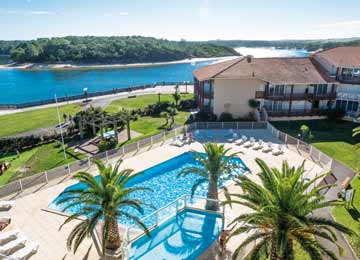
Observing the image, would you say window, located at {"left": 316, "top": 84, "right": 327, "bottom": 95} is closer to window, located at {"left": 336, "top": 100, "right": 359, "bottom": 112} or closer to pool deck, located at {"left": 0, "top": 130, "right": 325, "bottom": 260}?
window, located at {"left": 336, "top": 100, "right": 359, "bottom": 112}

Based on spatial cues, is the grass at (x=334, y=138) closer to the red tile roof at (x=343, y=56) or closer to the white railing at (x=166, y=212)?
the red tile roof at (x=343, y=56)

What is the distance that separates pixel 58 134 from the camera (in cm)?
3116

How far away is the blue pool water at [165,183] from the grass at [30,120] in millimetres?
18588

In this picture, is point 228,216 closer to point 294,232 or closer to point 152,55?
point 294,232

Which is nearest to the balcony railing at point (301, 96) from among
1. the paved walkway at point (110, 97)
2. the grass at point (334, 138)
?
the grass at point (334, 138)

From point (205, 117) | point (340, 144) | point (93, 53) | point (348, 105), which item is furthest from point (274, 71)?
point (93, 53)

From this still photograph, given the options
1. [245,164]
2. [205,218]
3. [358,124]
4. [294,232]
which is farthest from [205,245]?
[358,124]

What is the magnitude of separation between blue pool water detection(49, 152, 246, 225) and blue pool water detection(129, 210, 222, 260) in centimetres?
294

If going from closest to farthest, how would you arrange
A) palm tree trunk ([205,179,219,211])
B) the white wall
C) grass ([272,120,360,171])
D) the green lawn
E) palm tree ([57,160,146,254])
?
palm tree ([57,160,146,254]) < palm tree trunk ([205,179,219,211]) < grass ([272,120,360,171]) < the white wall < the green lawn

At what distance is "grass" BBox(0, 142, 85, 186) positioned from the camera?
23672mm

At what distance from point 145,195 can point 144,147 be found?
25.6ft

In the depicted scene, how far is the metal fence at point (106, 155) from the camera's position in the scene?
784 inches

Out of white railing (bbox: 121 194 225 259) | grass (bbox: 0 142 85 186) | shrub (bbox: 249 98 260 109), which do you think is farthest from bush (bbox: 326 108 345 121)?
grass (bbox: 0 142 85 186)

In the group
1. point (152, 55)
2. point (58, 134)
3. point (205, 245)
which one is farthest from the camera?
point (152, 55)
